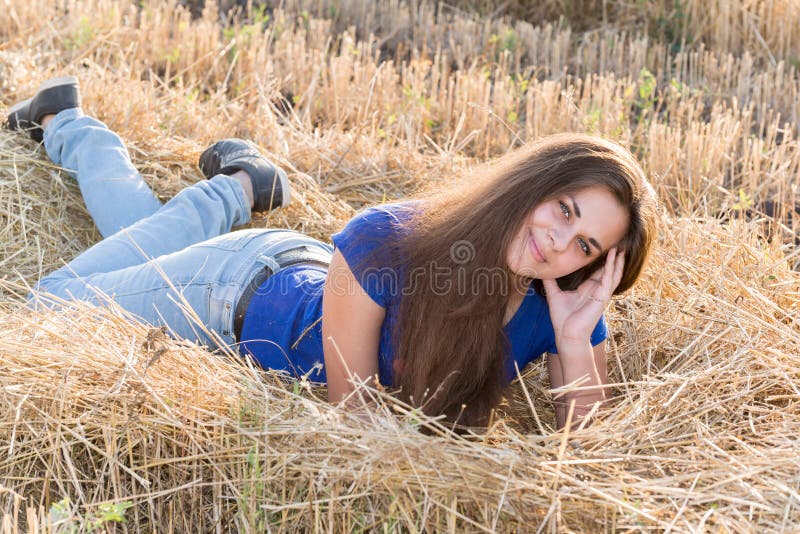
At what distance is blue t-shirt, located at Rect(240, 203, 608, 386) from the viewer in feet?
7.44

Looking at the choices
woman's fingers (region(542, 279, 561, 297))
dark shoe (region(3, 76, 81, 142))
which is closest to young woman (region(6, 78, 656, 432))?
woman's fingers (region(542, 279, 561, 297))

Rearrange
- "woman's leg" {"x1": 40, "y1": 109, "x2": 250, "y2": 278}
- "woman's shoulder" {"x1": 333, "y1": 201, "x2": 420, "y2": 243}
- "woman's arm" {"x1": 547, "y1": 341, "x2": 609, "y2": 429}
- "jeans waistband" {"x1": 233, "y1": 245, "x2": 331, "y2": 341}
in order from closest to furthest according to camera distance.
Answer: "woman's shoulder" {"x1": 333, "y1": 201, "x2": 420, "y2": 243}
"woman's arm" {"x1": 547, "y1": 341, "x2": 609, "y2": 429}
"jeans waistband" {"x1": 233, "y1": 245, "x2": 331, "y2": 341}
"woman's leg" {"x1": 40, "y1": 109, "x2": 250, "y2": 278}

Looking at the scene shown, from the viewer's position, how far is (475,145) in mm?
4305

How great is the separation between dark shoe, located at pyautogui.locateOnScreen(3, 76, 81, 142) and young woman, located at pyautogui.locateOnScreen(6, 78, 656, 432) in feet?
3.08

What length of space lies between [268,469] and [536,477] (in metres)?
0.58

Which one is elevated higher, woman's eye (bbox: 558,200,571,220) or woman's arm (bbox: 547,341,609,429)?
woman's eye (bbox: 558,200,571,220)

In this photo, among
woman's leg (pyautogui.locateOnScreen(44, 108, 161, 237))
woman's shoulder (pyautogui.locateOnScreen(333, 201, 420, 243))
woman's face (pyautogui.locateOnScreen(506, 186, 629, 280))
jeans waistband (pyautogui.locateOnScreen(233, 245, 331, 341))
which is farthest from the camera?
woman's leg (pyautogui.locateOnScreen(44, 108, 161, 237))

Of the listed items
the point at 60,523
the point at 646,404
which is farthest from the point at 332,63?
the point at 60,523

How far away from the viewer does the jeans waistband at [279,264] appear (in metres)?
2.59

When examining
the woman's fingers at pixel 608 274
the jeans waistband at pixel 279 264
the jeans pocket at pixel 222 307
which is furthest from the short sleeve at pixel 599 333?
the jeans pocket at pixel 222 307

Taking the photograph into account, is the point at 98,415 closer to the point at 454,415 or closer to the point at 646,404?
the point at 454,415

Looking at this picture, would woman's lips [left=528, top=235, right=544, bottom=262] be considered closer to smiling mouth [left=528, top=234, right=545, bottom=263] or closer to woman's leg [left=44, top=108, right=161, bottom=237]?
smiling mouth [left=528, top=234, right=545, bottom=263]

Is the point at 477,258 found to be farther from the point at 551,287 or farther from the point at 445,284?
the point at 551,287

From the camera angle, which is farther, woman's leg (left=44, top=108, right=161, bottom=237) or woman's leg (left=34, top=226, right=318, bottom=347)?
woman's leg (left=44, top=108, right=161, bottom=237)
